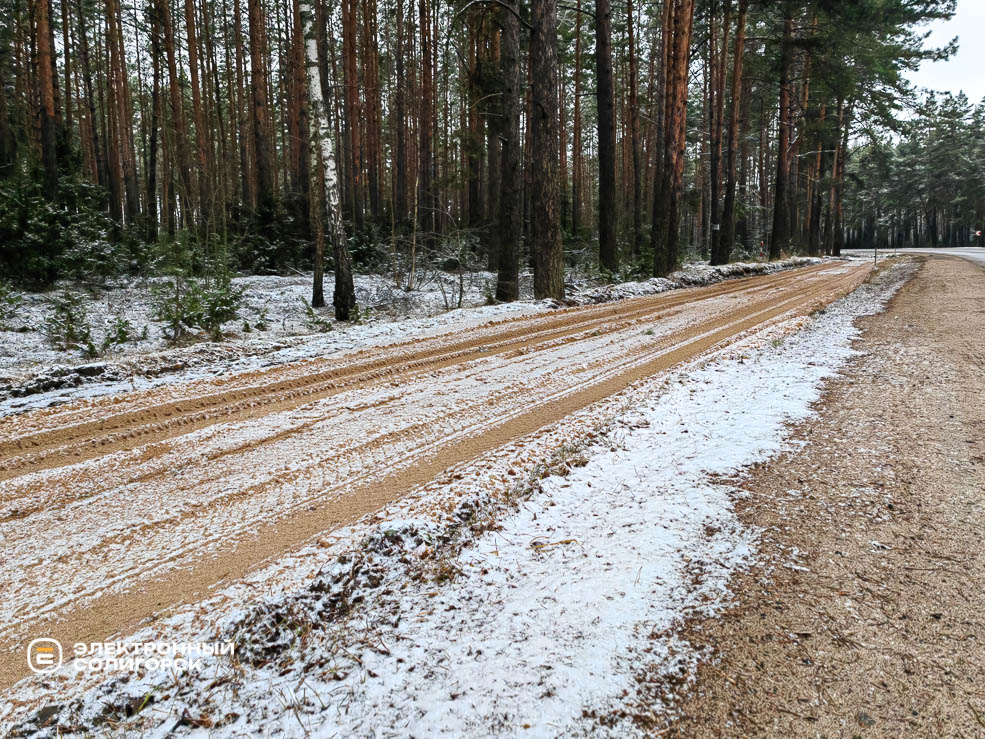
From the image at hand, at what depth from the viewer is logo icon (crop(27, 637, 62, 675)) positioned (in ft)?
5.17

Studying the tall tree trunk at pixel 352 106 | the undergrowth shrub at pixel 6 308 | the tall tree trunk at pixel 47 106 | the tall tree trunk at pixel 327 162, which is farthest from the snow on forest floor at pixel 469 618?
the tall tree trunk at pixel 47 106

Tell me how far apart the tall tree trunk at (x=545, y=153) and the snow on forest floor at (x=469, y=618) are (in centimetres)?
734

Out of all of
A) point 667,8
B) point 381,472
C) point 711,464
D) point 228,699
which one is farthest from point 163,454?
point 667,8

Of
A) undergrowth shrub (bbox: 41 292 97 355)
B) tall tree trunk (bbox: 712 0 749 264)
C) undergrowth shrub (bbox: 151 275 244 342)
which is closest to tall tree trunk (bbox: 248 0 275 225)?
undergrowth shrub (bbox: 41 292 97 355)

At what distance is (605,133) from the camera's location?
14477mm

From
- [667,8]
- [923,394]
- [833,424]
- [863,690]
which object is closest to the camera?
[863,690]

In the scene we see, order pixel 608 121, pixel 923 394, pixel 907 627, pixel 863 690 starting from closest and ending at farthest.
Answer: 1. pixel 863 690
2. pixel 907 627
3. pixel 923 394
4. pixel 608 121

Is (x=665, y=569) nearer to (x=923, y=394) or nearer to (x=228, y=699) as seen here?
(x=228, y=699)

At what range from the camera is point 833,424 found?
3.37 m

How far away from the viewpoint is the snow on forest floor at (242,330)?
4.45m

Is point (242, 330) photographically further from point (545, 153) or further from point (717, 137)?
point (717, 137)

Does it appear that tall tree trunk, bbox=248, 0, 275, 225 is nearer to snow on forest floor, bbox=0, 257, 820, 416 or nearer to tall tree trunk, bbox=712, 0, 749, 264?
snow on forest floor, bbox=0, 257, 820, 416

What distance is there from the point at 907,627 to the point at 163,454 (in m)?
3.40

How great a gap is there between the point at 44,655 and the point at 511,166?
11.0 metres
